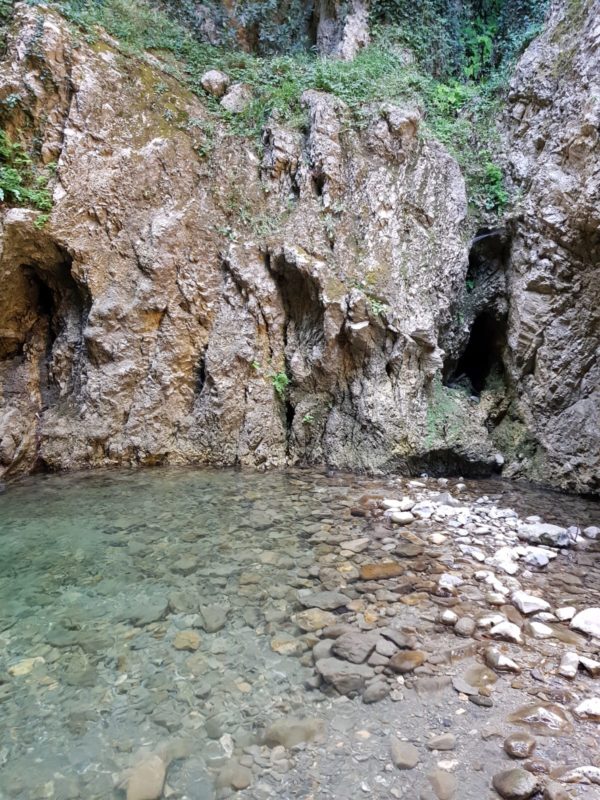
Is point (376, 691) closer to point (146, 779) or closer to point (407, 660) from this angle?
point (407, 660)

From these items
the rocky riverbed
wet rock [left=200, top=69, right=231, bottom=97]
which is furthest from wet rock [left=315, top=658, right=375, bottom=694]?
wet rock [left=200, top=69, right=231, bottom=97]

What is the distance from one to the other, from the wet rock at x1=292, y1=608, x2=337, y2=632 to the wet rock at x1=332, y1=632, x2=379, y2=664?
17 cm

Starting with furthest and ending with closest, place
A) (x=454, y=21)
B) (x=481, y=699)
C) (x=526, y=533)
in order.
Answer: (x=454, y=21) → (x=526, y=533) → (x=481, y=699)

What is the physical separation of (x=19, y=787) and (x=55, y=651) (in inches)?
32.9

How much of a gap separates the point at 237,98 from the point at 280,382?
5.25 m

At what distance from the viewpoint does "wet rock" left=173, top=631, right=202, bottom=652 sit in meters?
2.51

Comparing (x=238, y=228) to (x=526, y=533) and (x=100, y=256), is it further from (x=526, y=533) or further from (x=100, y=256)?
(x=526, y=533)

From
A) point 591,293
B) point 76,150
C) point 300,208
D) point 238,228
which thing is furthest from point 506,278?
point 76,150

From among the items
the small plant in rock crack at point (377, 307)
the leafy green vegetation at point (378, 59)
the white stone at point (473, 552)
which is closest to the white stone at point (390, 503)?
the white stone at point (473, 552)

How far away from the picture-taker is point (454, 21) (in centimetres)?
939

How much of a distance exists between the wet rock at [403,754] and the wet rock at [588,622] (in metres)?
1.41

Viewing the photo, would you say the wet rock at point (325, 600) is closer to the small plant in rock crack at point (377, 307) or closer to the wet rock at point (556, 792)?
the wet rock at point (556, 792)

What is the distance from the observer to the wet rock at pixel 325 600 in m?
2.90

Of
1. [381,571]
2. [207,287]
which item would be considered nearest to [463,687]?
[381,571]
